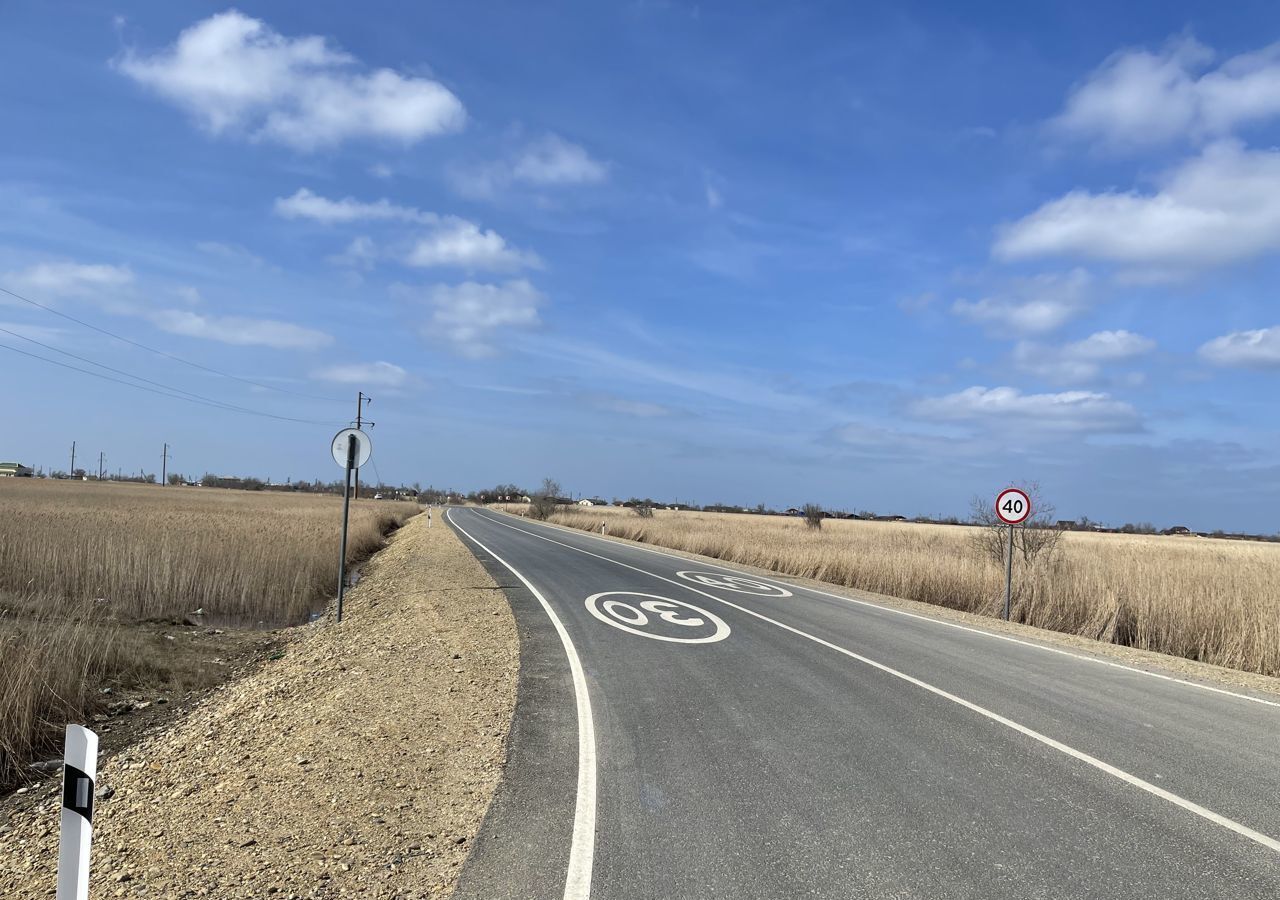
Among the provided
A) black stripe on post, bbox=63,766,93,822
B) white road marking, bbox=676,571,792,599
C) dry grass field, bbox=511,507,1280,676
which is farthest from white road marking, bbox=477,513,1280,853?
dry grass field, bbox=511,507,1280,676

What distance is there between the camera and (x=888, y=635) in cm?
1048

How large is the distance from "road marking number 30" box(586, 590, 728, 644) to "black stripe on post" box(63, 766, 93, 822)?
7262mm

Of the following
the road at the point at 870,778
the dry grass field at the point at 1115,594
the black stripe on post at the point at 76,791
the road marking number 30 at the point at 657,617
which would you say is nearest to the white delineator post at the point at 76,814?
the black stripe on post at the point at 76,791

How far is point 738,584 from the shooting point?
1656 cm

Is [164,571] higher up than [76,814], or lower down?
lower down

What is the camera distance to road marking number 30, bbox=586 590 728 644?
991 cm

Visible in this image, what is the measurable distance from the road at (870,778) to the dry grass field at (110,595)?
4.75 metres

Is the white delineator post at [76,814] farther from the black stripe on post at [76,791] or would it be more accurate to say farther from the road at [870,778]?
the road at [870,778]

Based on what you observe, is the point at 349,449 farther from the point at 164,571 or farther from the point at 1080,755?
the point at 1080,755

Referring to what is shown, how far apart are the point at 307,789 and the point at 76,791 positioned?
7.44ft

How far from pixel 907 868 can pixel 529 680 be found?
14.9ft

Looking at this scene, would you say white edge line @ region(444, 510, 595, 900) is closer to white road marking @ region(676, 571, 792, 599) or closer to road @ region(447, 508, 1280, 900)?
road @ region(447, 508, 1280, 900)

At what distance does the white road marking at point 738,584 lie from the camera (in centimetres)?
1520

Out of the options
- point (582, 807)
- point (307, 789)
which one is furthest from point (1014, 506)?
point (307, 789)
